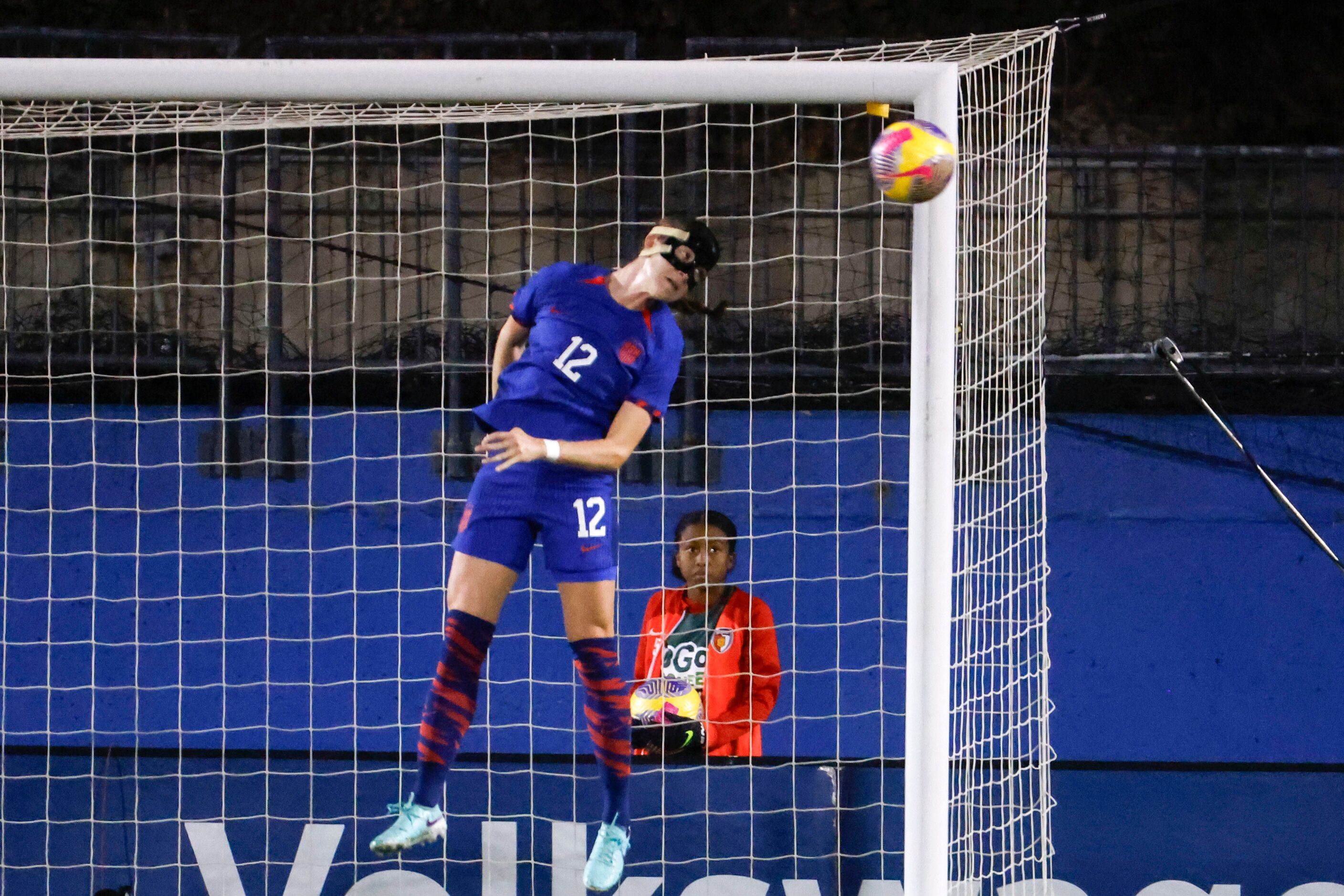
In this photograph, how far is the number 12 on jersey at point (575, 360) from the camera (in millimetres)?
Result: 2742

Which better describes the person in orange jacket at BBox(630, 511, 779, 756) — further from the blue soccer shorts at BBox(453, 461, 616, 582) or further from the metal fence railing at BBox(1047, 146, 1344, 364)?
the metal fence railing at BBox(1047, 146, 1344, 364)

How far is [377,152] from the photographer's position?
4512mm

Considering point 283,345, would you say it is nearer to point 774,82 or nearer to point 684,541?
point 684,541

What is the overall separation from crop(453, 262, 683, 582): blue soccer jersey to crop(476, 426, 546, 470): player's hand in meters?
0.04

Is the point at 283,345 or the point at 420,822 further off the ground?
the point at 283,345

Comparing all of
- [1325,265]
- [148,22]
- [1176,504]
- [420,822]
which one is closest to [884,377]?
[1176,504]

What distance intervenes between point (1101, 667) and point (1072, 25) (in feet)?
7.60

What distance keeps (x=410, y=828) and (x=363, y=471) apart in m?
1.75

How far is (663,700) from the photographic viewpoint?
132 inches

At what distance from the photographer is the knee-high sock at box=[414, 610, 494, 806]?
9.09 ft

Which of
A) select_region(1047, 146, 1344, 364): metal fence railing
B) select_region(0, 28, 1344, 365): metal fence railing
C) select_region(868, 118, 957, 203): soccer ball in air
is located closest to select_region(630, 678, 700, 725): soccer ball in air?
select_region(868, 118, 957, 203): soccer ball in air

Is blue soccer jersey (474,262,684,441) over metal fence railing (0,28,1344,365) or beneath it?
beneath

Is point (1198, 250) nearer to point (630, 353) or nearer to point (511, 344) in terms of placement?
point (630, 353)

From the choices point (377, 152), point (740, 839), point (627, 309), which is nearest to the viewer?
point (627, 309)
